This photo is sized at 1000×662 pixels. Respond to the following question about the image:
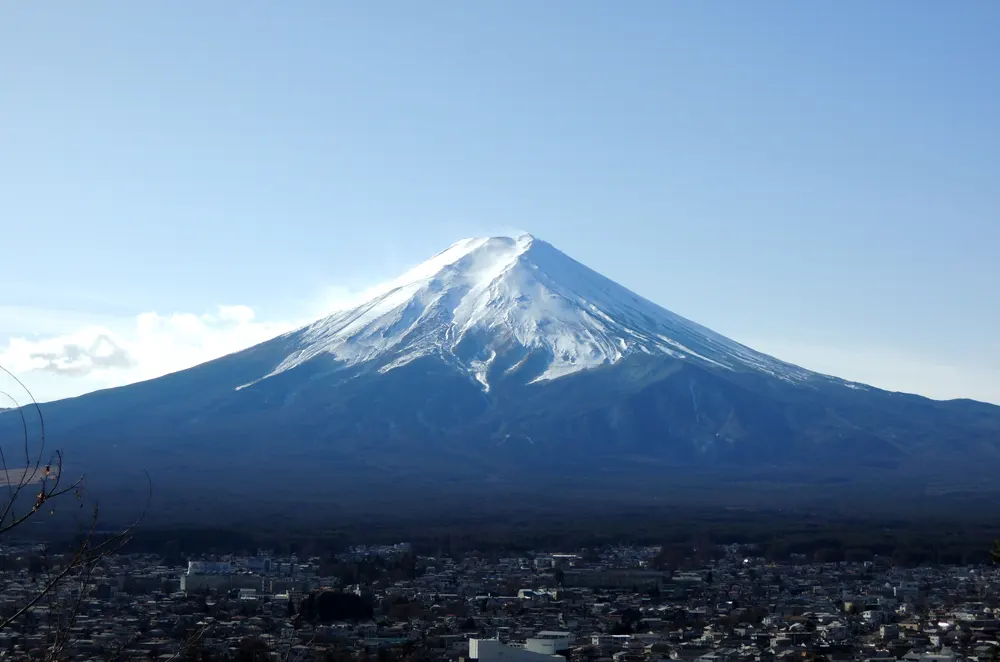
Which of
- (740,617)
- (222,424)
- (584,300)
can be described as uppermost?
(584,300)

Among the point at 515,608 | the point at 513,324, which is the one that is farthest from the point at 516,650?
the point at 513,324

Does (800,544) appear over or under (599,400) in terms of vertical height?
under

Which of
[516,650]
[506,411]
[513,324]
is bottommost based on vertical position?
[516,650]

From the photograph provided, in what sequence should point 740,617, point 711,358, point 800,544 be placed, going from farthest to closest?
point 711,358, point 800,544, point 740,617

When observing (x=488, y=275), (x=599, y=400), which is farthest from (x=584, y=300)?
(x=599, y=400)

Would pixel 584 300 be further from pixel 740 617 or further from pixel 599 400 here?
pixel 740 617

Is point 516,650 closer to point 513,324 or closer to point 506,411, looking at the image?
point 506,411

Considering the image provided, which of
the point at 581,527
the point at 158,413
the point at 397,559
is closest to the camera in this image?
the point at 397,559
